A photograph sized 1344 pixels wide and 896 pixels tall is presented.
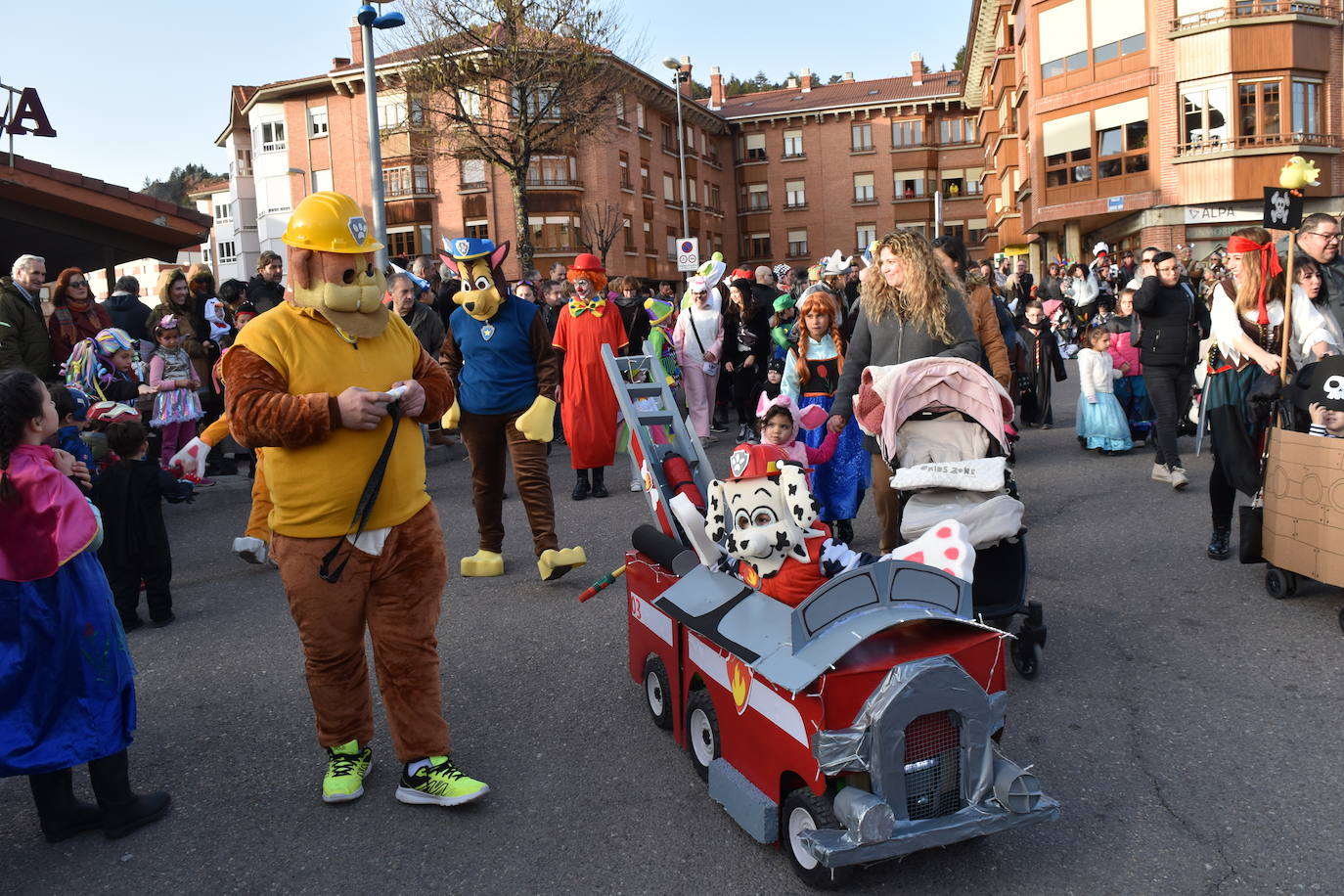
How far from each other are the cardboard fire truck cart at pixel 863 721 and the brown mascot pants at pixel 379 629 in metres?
1.03

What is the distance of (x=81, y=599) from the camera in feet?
12.2

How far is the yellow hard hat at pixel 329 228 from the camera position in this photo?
362 cm

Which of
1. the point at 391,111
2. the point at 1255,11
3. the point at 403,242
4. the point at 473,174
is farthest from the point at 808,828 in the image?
the point at 391,111

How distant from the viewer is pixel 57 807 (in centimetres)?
377

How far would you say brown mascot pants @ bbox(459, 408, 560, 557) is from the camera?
6.90 meters

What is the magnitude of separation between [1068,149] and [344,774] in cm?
3780

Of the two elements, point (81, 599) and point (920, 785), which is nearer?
point (920, 785)

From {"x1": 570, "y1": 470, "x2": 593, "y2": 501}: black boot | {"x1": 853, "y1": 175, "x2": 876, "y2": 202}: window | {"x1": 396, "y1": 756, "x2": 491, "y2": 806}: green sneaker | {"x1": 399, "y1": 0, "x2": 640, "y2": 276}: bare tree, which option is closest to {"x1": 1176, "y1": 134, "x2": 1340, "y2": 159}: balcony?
{"x1": 399, "y1": 0, "x2": 640, "y2": 276}: bare tree

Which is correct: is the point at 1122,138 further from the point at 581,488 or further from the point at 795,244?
the point at 795,244

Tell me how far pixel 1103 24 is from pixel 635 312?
2883 cm

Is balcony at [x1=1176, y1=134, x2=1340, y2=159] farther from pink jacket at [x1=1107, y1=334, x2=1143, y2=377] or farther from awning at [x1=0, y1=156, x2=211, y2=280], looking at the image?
awning at [x1=0, y1=156, x2=211, y2=280]

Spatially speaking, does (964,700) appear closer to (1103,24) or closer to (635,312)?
(635,312)

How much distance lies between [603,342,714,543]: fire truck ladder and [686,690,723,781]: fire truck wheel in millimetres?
999

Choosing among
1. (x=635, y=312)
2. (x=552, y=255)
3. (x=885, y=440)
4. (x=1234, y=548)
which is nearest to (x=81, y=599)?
(x=885, y=440)
